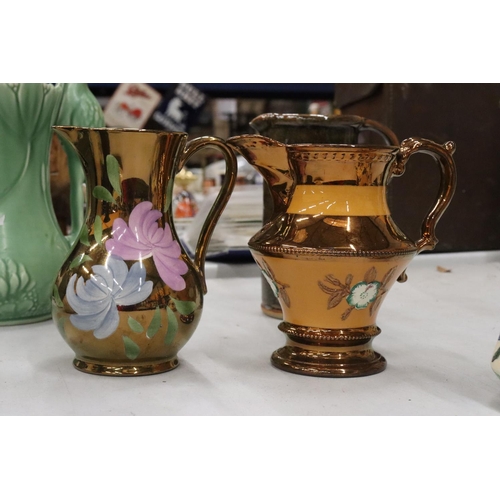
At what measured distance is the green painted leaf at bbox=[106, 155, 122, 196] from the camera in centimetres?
64

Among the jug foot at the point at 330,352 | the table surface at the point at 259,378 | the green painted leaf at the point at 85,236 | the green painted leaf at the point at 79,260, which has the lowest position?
the table surface at the point at 259,378

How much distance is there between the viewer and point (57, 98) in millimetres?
888

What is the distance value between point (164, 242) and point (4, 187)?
303 mm

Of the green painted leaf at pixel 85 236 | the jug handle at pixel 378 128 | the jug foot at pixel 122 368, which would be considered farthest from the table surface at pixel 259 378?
the jug handle at pixel 378 128

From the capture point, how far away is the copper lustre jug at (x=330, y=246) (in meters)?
0.64

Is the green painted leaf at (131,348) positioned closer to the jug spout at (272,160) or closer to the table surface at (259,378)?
the table surface at (259,378)

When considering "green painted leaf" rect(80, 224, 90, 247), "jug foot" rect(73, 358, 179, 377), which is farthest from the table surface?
"green painted leaf" rect(80, 224, 90, 247)

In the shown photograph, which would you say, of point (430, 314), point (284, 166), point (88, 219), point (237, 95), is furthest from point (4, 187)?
point (237, 95)

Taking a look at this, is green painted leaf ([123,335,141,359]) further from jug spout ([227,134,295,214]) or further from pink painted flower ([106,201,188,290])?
jug spout ([227,134,295,214])

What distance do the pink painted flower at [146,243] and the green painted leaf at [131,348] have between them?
Result: 0.06 meters

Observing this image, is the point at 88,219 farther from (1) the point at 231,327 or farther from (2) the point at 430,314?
(2) the point at 430,314

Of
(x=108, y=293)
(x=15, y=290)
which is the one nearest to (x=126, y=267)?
(x=108, y=293)

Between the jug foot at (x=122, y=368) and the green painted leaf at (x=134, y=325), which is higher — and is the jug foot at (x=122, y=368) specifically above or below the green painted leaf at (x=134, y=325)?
below
